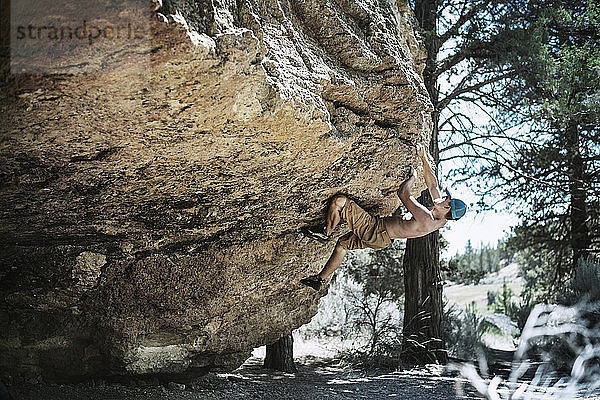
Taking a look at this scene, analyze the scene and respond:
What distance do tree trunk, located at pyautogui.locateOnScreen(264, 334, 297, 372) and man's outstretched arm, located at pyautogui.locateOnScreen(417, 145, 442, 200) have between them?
4.09 metres

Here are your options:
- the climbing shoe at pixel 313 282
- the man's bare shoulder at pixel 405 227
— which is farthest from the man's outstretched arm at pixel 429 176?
the climbing shoe at pixel 313 282

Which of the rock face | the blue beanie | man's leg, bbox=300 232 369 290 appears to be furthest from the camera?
man's leg, bbox=300 232 369 290

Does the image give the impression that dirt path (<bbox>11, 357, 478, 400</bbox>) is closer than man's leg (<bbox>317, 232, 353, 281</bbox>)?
Yes

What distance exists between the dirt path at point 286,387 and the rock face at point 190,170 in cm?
A: 23

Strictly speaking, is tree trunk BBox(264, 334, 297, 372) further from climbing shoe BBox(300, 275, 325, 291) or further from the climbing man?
the climbing man

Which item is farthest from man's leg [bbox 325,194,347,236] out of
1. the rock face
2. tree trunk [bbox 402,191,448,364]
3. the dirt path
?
tree trunk [bbox 402,191,448,364]

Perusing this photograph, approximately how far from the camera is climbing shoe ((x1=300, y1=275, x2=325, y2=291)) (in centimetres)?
607

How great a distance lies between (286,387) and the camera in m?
6.97

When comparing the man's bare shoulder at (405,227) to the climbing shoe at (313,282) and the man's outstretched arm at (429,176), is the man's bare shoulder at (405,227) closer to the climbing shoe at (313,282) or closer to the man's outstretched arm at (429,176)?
the man's outstretched arm at (429,176)

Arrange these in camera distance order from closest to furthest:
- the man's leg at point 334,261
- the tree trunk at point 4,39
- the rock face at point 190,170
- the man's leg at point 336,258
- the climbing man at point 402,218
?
the tree trunk at point 4,39 → the rock face at point 190,170 → the climbing man at point 402,218 → the man's leg at point 336,258 → the man's leg at point 334,261

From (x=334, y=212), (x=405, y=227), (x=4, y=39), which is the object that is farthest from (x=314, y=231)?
(x=4, y=39)

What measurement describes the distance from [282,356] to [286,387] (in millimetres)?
1405

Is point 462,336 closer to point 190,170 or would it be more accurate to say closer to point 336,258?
A: point 336,258

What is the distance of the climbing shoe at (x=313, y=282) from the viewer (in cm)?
607
